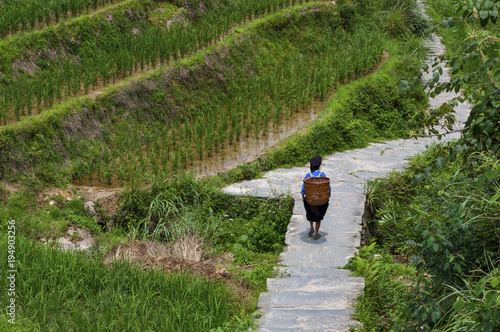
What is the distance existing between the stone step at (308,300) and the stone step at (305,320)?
88 millimetres

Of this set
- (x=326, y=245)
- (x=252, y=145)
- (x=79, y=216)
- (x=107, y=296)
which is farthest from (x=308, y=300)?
(x=252, y=145)

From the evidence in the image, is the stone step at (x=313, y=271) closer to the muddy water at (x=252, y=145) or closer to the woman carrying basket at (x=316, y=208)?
the woman carrying basket at (x=316, y=208)

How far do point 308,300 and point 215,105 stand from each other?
6651 millimetres

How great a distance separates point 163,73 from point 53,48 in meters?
2.07

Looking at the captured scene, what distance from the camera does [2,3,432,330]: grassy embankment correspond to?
5.90 metres

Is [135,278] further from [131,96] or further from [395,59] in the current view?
[395,59]

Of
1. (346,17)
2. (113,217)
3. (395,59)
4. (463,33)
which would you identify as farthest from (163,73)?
(463,33)

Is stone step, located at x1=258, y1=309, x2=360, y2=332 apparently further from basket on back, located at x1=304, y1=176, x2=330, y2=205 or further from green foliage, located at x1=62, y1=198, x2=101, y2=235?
green foliage, located at x1=62, y1=198, x2=101, y2=235

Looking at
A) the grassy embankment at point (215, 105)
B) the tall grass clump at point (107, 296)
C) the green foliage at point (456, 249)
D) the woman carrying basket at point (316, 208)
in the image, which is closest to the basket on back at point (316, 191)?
the woman carrying basket at point (316, 208)

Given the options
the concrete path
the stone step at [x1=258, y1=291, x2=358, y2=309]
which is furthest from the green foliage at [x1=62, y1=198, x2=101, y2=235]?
the stone step at [x1=258, y1=291, x2=358, y2=309]

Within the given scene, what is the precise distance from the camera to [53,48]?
36.4 ft

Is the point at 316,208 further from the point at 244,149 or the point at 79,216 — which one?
the point at 244,149

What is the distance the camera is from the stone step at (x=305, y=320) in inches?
193

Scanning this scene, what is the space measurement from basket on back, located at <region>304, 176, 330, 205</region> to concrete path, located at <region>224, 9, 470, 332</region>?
1.73ft
